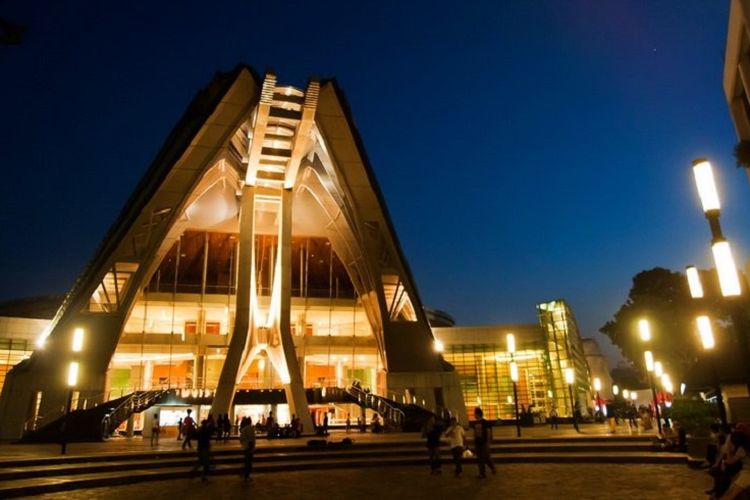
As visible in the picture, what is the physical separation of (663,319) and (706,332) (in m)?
31.5

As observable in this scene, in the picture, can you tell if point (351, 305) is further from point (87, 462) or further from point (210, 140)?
point (87, 462)

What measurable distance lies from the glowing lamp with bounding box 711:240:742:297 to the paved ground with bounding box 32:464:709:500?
14.2 feet

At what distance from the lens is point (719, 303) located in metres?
32.6

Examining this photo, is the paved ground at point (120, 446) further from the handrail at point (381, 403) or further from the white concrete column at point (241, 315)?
A: the white concrete column at point (241, 315)

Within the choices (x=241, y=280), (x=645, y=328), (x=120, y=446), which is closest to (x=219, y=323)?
(x=241, y=280)

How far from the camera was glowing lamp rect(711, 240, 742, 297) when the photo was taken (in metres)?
6.69

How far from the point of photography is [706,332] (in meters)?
9.55

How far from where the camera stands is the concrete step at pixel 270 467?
11.9 metres

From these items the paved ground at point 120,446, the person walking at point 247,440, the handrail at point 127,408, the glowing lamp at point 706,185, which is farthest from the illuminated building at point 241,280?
the glowing lamp at point 706,185

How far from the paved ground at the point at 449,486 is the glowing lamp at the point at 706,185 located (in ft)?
16.1

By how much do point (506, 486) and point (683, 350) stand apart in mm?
31252

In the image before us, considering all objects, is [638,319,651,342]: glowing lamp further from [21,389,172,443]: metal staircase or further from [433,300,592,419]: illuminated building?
[433,300,592,419]: illuminated building

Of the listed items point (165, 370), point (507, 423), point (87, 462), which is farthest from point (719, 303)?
point (165, 370)

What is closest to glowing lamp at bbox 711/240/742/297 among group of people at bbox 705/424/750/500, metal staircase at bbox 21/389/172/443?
group of people at bbox 705/424/750/500
